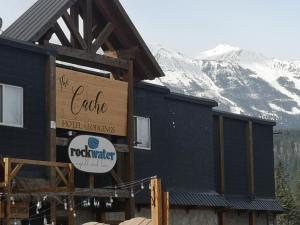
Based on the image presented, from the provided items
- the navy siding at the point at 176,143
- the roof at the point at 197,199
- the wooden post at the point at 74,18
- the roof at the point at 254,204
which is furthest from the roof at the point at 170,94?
the roof at the point at 254,204

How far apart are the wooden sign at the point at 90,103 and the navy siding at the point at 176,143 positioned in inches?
127

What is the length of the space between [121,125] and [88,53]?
10.5ft

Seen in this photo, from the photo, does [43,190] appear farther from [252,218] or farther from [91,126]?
[252,218]

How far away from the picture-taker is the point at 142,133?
32656 millimetres

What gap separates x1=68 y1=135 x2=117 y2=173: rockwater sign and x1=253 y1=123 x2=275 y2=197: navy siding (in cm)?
1537

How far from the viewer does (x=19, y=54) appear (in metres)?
25.8

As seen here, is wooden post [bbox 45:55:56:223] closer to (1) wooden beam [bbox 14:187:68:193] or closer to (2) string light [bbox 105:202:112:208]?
(1) wooden beam [bbox 14:187:68:193]

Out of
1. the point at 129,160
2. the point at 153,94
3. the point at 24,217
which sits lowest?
the point at 24,217

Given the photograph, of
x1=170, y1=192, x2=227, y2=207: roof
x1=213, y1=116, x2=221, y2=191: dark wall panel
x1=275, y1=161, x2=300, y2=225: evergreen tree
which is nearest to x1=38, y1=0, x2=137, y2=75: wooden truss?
x1=170, y1=192, x2=227, y2=207: roof

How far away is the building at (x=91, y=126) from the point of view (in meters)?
25.3

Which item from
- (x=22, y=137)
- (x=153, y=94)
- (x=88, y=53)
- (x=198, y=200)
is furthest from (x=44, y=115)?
(x=198, y=200)

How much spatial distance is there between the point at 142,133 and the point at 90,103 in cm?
522

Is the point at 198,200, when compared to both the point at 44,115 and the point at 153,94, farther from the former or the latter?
the point at 44,115

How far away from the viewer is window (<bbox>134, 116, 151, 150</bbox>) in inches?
1272
